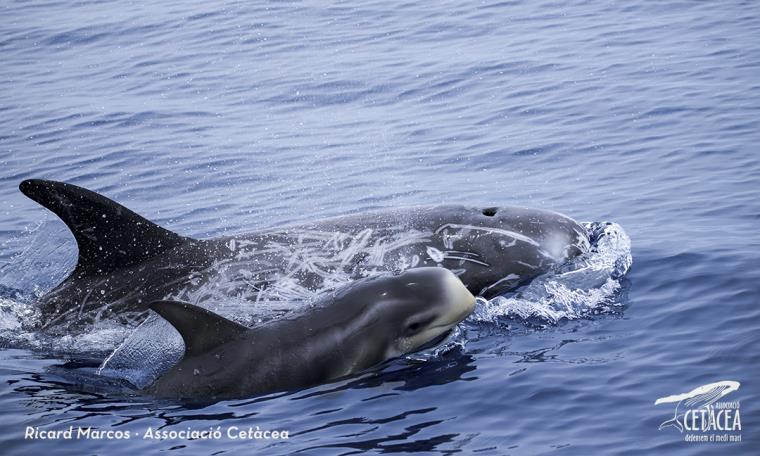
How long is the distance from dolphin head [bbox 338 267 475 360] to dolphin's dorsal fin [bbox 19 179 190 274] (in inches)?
113

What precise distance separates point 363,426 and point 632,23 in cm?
2203

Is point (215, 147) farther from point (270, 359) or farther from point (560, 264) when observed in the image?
point (270, 359)

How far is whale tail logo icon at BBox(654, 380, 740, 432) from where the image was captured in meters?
10.7

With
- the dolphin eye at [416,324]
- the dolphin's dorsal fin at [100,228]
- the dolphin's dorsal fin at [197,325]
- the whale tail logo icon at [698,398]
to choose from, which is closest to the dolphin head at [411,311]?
the dolphin eye at [416,324]

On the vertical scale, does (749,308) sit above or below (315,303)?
below

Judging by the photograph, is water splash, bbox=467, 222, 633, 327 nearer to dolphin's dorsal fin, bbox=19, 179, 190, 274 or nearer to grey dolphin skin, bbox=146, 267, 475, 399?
grey dolphin skin, bbox=146, 267, 475, 399

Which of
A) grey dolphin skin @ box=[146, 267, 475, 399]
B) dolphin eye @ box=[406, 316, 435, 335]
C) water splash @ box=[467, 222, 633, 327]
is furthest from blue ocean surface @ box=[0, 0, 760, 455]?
dolphin eye @ box=[406, 316, 435, 335]

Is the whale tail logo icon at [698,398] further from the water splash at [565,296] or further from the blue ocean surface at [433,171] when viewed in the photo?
the water splash at [565,296]

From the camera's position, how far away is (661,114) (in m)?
22.5

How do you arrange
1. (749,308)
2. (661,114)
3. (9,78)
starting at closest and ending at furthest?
(749,308), (661,114), (9,78)

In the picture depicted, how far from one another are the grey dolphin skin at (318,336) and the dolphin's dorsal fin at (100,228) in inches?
91.9

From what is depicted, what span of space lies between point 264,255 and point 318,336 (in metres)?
2.44

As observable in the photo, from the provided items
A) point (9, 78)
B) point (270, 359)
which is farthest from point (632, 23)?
point (270, 359)

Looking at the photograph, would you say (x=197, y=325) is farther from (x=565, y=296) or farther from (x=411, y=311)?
(x=565, y=296)
